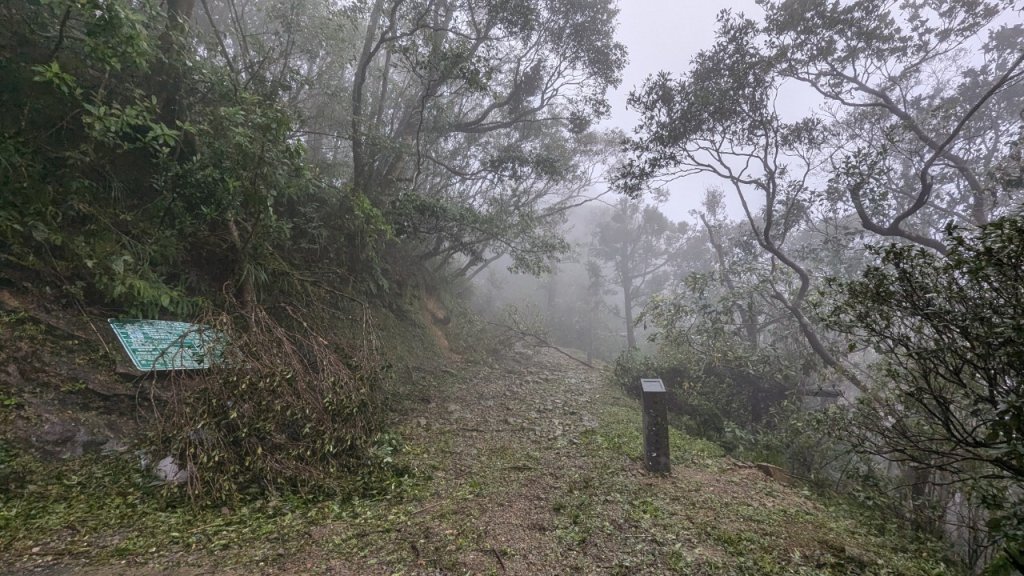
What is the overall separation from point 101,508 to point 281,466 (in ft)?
3.62

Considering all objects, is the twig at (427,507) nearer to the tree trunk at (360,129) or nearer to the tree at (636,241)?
the tree trunk at (360,129)

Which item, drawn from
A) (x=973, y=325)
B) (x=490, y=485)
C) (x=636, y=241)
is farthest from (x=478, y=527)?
(x=636, y=241)

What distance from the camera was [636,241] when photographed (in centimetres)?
2581

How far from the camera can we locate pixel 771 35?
7.90 metres

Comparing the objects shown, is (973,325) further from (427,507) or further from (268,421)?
(268,421)

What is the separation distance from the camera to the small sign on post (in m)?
4.45

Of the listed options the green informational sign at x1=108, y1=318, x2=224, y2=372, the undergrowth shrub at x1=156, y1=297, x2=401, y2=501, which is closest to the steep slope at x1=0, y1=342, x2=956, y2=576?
the undergrowth shrub at x1=156, y1=297, x2=401, y2=501

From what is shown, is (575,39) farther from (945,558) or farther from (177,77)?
(945,558)

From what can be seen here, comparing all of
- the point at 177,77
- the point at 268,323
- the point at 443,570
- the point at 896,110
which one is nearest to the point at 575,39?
the point at 896,110

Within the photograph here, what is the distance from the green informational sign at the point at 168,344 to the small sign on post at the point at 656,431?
4146 millimetres

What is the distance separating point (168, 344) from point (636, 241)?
80.4 ft

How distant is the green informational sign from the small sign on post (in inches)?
163

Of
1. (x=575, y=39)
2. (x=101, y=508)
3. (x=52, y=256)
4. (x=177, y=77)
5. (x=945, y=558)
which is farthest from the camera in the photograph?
(x=575, y=39)

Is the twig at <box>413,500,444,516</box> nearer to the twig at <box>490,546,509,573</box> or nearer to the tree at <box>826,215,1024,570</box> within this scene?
the twig at <box>490,546,509,573</box>
